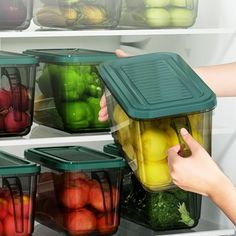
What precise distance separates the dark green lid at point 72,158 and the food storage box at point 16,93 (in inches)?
5.2

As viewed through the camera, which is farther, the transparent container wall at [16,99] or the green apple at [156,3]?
the green apple at [156,3]

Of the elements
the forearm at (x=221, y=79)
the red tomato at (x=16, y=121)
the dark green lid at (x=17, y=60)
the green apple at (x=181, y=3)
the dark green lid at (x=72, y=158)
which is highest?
the green apple at (x=181, y=3)

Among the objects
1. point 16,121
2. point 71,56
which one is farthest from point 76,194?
point 71,56

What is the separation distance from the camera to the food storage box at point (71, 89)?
213cm

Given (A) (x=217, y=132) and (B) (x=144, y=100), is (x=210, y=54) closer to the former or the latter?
(A) (x=217, y=132)

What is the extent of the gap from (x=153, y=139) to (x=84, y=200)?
81 cm

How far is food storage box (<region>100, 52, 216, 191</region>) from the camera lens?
1357 millimetres

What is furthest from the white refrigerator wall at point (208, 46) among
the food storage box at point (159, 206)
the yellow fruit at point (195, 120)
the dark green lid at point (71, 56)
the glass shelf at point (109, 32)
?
the yellow fruit at point (195, 120)

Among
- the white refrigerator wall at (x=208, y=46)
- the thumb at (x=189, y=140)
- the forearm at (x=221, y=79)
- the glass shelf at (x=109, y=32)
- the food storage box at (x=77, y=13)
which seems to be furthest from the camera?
the white refrigerator wall at (x=208, y=46)

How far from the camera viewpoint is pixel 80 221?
2133 millimetres

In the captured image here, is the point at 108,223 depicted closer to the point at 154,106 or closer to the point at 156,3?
the point at 156,3

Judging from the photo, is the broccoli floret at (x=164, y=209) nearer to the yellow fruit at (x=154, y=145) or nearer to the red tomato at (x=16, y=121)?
the red tomato at (x=16, y=121)

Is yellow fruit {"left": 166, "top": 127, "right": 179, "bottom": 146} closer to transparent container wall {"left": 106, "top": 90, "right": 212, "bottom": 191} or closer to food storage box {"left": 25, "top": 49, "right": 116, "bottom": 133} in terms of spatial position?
transparent container wall {"left": 106, "top": 90, "right": 212, "bottom": 191}

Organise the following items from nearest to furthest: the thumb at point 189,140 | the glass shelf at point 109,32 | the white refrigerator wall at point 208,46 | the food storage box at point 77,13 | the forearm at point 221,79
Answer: the thumb at point 189,140 < the forearm at point 221,79 < the glass shelf at point 109,32 < the food storage box at point 77,13 < the white refrigerator wall at point 208,46
